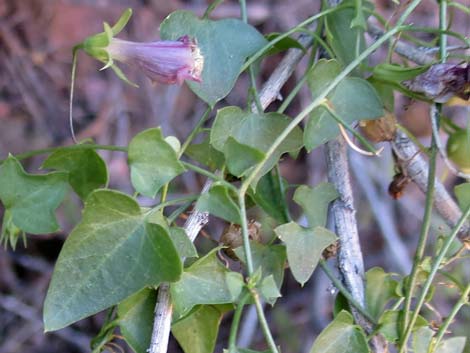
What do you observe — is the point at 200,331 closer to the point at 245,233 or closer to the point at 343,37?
the point at 245,233

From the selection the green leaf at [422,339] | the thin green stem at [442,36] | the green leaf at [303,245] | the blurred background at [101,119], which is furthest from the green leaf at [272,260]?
the blurred background at [101,119]

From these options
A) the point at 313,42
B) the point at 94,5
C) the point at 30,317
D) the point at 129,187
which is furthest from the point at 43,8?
the point at 313,42

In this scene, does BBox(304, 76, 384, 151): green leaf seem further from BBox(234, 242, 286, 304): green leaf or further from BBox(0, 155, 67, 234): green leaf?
BBox(0, 155, 67, 234): green leaf

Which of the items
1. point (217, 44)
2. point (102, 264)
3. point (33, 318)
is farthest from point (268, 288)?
point (33, 318)

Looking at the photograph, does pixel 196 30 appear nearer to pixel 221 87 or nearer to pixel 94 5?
pixel 221 87

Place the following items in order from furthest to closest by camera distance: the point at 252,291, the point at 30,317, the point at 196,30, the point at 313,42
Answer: the point at 30,317 < the point at 313,42 < the point at 196,30 < the point at 252,291
